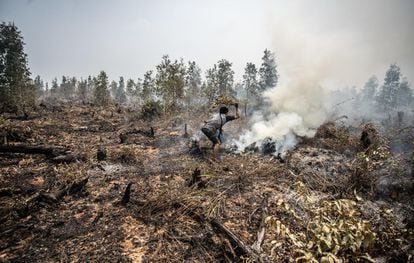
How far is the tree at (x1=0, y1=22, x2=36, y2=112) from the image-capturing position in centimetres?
2113

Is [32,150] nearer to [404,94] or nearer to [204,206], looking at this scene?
[204,206]

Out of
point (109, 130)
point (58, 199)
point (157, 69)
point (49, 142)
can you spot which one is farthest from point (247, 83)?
point (58, 199)

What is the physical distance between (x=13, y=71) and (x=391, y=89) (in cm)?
6832

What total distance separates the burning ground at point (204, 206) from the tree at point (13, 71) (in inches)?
650

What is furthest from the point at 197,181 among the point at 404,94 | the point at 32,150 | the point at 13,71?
the point at 404,94

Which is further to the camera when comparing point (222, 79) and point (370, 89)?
point (370, 89)

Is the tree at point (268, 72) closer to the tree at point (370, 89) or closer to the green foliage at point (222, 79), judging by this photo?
the green foliage at point (222, 79)

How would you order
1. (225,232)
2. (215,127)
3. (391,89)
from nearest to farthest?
(225,232)
(215,127)
(391,89)

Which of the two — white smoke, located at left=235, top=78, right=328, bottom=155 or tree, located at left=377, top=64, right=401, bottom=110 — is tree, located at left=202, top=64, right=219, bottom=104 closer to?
white smoke, located at left=235, top=78, right=328, bottom=155

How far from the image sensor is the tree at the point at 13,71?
69.3ft

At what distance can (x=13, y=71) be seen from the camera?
22641 millimetres

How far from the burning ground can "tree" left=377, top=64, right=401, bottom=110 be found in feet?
187

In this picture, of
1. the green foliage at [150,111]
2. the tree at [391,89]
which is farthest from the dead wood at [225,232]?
the tree at [391,89]

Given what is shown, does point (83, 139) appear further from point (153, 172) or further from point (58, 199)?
point (58, 199)
